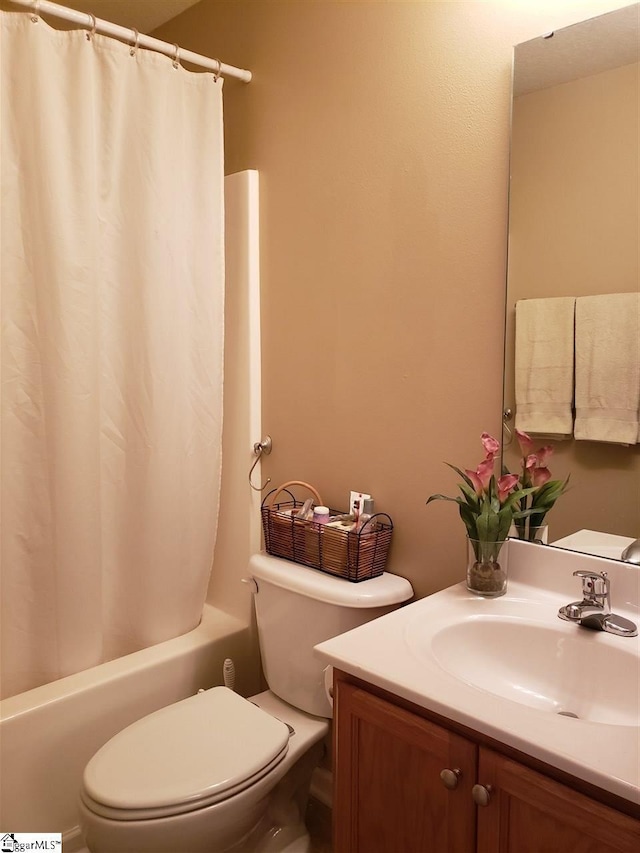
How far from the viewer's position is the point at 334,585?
1.66 m

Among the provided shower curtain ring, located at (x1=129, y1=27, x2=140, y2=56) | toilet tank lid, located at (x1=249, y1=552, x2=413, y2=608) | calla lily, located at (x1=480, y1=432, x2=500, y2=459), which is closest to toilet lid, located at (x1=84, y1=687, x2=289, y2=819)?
toilet tank lid, located at (x1=249, y1=552, x2=413, y2=608)

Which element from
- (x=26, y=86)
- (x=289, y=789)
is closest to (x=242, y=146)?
(x=26, y=86)

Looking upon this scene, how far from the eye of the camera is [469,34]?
4.92ft

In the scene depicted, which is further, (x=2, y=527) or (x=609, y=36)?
(x=2, y=527)

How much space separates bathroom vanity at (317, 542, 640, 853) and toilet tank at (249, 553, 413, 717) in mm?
251

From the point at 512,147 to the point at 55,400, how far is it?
4.09 ft

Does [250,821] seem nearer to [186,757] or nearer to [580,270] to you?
[186,757]

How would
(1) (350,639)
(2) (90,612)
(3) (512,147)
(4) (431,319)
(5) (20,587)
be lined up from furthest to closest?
(2) (90,612), (5) (20,587), (4) (431,319), (3) (512,147), (1) (350,639)

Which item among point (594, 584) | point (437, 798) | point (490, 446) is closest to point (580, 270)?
point (490, 446)

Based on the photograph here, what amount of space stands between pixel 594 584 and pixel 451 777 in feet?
1.56

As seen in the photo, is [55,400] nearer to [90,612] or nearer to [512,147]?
[90,612]

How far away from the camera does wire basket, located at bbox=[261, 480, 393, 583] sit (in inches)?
65.7

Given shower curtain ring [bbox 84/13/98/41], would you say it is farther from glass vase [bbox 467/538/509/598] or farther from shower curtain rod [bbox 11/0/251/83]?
glass vase [bbox 467/538/509/598]

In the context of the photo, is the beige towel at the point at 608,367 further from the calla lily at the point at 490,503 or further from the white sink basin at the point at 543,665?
the white sink basin at the point at 543,665
